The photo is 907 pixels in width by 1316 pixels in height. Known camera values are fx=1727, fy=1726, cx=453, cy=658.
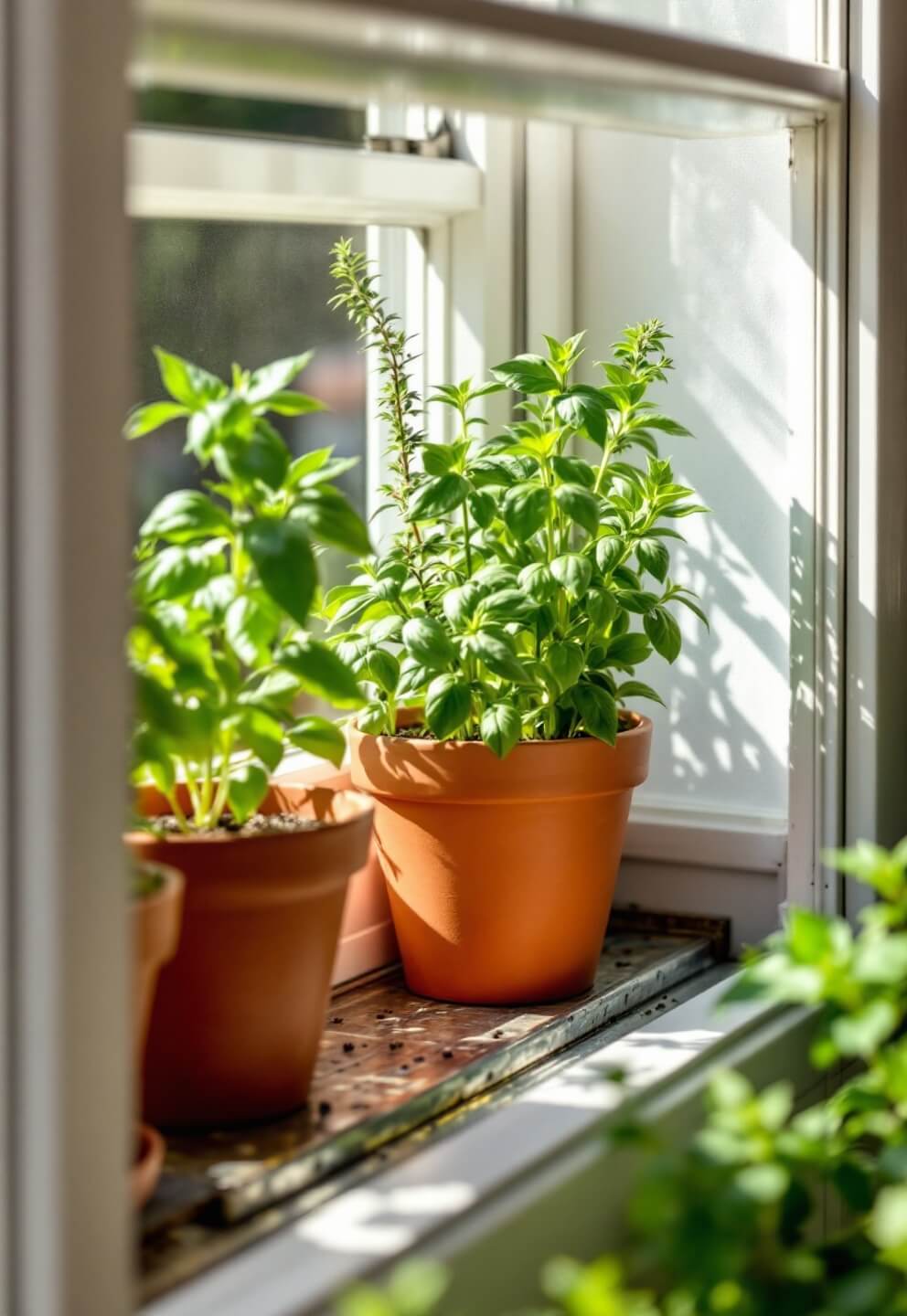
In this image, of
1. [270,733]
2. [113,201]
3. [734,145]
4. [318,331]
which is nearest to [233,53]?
→ [113,201]

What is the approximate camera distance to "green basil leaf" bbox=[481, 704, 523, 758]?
4.42 feet

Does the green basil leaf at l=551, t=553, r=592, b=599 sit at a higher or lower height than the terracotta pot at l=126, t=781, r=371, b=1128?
higher

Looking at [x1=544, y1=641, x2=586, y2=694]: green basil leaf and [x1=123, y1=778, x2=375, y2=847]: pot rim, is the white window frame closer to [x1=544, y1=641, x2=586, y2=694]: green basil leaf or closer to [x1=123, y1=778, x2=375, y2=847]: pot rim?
[x1=123, y1=778, x2=375, y2=847]: pot rim

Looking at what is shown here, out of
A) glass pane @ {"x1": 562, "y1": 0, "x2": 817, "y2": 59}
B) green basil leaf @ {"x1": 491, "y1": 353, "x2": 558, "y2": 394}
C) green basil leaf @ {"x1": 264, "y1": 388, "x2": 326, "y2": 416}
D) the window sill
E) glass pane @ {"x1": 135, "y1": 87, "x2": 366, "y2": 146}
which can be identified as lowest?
the window sill

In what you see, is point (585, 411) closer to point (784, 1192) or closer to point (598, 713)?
point (598, 713)

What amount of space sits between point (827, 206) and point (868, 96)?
0.32ft

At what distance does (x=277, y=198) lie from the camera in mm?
1510

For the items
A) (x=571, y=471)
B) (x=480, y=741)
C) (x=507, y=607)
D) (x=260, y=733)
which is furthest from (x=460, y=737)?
(x=260, y=733)

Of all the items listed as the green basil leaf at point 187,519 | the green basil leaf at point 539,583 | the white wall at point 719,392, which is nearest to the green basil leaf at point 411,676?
the green basil leaf at point 539,583

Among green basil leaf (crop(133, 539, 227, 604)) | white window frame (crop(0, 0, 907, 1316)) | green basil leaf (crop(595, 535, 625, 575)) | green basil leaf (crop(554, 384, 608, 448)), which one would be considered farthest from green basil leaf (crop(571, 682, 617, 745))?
white window frame (crop(0, 0, 907, 1316))

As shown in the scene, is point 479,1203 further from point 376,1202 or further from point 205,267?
point 205,267

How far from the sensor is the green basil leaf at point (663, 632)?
147 cm

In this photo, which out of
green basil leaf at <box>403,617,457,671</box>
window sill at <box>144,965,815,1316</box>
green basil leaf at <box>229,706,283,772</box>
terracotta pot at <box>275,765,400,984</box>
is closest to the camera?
window sill at <box>144,965,815,1316</box>

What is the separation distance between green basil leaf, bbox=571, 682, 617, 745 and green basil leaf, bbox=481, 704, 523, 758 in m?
0.08
